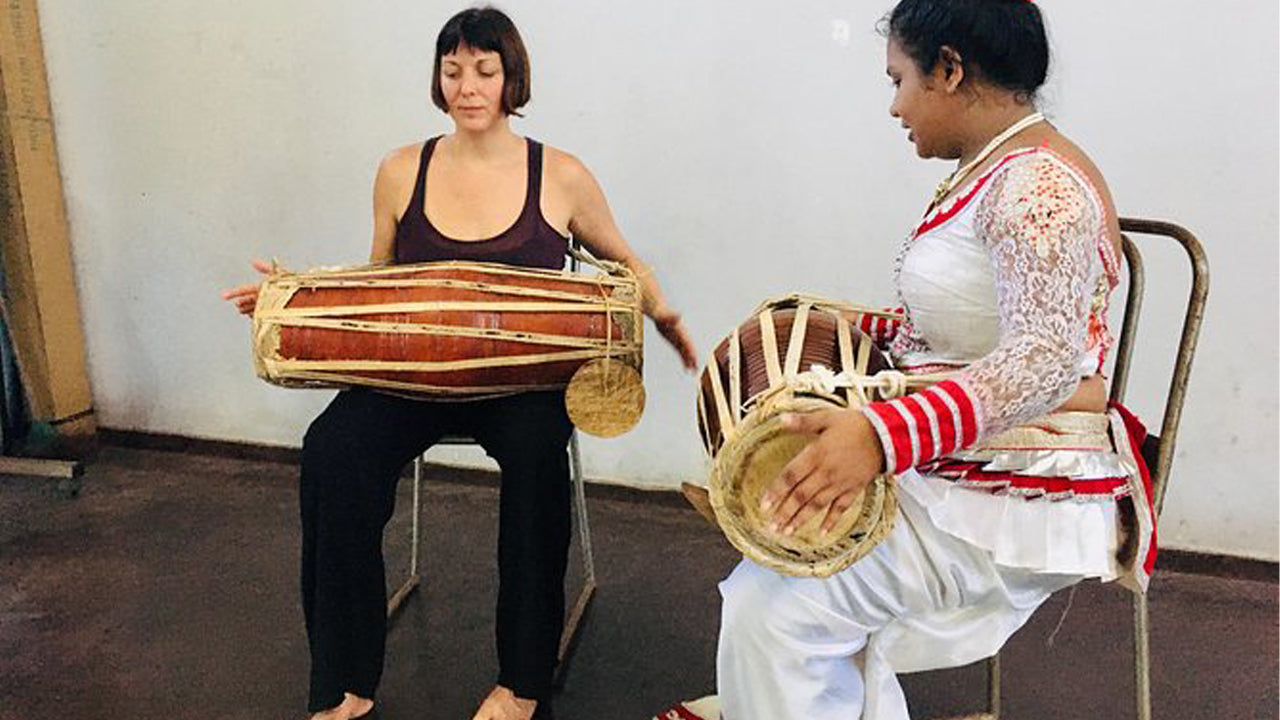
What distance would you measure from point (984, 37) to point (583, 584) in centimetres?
159

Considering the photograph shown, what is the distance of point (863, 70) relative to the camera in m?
2.59

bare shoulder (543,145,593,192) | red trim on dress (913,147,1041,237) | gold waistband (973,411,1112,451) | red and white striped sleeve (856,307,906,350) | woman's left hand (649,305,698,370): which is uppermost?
red trim on dress (913,147,1041,237)

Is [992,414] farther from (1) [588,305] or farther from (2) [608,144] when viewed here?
(2) [608,144]

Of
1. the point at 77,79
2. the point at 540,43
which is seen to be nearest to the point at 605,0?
the point at 540,43

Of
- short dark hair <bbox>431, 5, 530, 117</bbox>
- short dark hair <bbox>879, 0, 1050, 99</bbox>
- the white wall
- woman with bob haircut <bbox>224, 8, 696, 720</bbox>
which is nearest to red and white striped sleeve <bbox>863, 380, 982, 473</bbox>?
short dark hair <bbox>879, 0, 1050, 99</bbox>

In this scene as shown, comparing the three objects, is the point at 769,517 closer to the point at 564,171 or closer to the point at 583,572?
the point at 564,171

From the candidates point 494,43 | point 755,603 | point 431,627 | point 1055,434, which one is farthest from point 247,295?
point 1055,434

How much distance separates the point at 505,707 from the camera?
1.97 metres

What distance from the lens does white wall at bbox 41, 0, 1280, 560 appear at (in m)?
2.45

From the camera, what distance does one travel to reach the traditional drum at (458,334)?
1.83 m

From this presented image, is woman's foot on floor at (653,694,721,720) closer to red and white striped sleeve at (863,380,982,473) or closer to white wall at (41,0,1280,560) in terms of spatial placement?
red and white striped sleeve at (863,380,982,473)

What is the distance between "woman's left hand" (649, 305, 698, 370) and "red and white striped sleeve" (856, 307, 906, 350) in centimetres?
46

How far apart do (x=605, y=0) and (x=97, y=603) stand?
5.81 ft

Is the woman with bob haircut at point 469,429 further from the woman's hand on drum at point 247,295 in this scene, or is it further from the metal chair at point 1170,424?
the metal chair at point 1170,424
